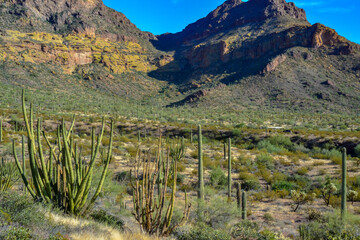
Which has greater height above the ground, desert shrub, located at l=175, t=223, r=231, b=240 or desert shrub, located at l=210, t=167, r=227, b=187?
desert shrub, located at l=175, t=223, r=231, b=240

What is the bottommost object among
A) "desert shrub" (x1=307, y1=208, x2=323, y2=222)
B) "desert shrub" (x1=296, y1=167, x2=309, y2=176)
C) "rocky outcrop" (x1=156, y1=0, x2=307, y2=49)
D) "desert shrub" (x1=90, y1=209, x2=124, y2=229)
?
"desert shrub" (x1=307, y1=208, x2=323, y2=222)

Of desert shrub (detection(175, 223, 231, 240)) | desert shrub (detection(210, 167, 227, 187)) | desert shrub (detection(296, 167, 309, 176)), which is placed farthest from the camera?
desert shrub (detection(296, 167, 309, 176))

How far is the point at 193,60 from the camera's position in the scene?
348ft

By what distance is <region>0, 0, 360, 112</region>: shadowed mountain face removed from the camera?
6138 cm

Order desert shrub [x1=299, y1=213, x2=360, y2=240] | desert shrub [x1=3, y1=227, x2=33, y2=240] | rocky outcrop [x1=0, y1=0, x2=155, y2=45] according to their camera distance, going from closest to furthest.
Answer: desert shrub [x1=3, y1=227, x2=33, y2=240]
desert shrub [x1=299, y1=213, x2=360, y2=240]
rocky outcrop [x1=0, y1=0, x2=155, y2=45]

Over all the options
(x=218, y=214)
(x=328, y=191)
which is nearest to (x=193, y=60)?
(x=328, y=191)

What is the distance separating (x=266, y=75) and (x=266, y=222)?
2610 inches

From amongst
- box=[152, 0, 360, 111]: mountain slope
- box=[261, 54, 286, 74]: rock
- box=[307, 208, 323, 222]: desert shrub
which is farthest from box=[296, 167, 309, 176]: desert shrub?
box=[261, 54, 286, 74]: rock

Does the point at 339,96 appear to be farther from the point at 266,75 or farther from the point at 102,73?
the point at 102,73

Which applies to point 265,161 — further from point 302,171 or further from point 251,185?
point 251,185

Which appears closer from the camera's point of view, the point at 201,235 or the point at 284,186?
the point at 201,235

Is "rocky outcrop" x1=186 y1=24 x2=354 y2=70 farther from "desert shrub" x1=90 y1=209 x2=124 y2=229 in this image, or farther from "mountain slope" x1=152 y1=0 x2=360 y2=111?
"desert shrub" x1=90 y1=209 x2=124 y2=229

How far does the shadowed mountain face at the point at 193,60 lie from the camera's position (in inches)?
2416

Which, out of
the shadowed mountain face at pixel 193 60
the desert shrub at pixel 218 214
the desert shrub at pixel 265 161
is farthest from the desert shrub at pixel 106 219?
the shadowed mountain face at pixel 193 60
